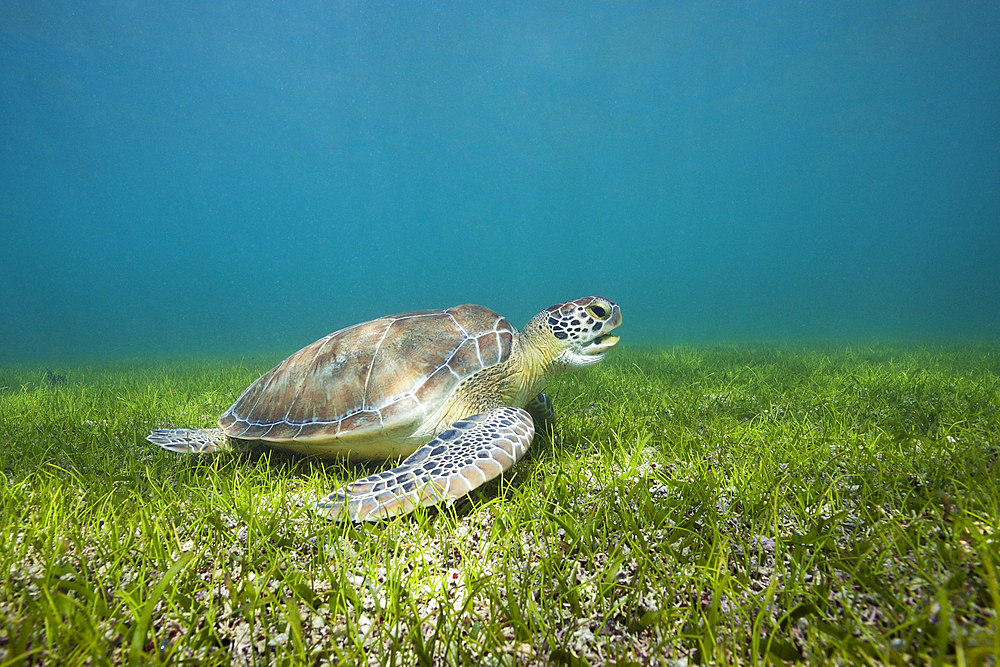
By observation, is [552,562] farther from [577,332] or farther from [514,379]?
[577,332]

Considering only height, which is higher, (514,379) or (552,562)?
(552,562)

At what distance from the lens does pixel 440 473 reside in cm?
168

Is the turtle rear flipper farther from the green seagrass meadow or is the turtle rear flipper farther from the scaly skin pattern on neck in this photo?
the scaly skin pattern on neck

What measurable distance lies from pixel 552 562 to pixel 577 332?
1741mm

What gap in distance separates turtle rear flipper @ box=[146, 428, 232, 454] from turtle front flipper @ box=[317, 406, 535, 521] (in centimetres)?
140

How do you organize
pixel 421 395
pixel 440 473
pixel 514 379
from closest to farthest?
pixel 440 473 < pixel 421 395 < pixel 514 379

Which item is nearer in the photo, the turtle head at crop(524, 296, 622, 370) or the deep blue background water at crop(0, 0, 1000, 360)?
the turtle head at crop(524, 296, 622, 370)

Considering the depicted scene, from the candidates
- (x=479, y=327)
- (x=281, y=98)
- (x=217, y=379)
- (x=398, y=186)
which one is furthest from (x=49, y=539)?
(x=398, y=186)

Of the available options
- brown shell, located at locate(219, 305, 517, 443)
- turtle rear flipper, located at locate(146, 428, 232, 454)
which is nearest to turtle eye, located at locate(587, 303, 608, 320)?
brown shell, located at locate(219, 305, 517, 443)

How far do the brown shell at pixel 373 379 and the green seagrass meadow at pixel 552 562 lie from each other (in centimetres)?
34

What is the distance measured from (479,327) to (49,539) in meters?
2.11

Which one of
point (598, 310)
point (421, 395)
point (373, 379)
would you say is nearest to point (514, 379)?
point (421, 395)

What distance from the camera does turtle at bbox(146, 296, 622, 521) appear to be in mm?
1916

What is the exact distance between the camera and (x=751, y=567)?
1.12 m
